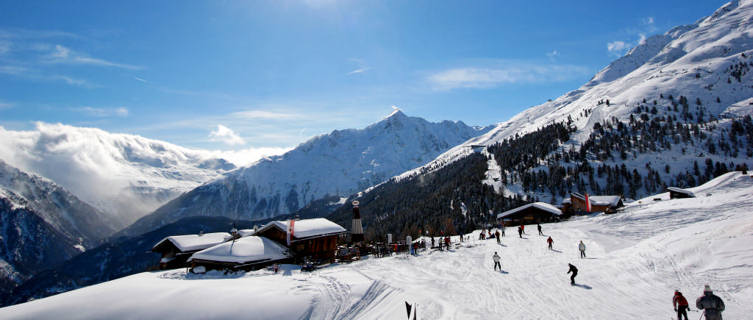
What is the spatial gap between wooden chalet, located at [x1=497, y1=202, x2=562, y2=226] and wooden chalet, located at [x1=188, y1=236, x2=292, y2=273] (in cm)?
5028

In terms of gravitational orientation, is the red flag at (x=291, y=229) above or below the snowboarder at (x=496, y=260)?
above

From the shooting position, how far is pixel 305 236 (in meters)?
34.9

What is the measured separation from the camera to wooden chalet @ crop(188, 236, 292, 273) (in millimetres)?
28250

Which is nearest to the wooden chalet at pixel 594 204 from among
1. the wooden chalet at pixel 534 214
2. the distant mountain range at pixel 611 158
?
the wooden chalet at pixel 534 214

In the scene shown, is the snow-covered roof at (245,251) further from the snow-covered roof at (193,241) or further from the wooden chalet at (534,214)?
the wooden chalet at (534,214)

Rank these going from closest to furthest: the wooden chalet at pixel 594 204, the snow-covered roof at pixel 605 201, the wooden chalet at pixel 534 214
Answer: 1. the wooden chalet at pixel 534 214
2. the snow-covered roof at pixel 605 201
3. the wooden chalet at pixel 594 204

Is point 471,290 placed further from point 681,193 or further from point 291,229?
point 681,193

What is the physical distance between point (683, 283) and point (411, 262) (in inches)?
692

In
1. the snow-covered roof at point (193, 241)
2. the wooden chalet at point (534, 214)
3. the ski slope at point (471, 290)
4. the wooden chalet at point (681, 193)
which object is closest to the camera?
the ski slope at point (471, 290)

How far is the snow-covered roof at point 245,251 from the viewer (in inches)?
1114

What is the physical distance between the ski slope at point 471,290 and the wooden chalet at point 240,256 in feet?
4.89

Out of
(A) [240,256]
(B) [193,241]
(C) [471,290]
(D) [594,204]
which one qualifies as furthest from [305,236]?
(D) [594,204]

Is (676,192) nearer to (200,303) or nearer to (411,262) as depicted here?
(411,262)

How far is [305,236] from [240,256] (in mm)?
7206
